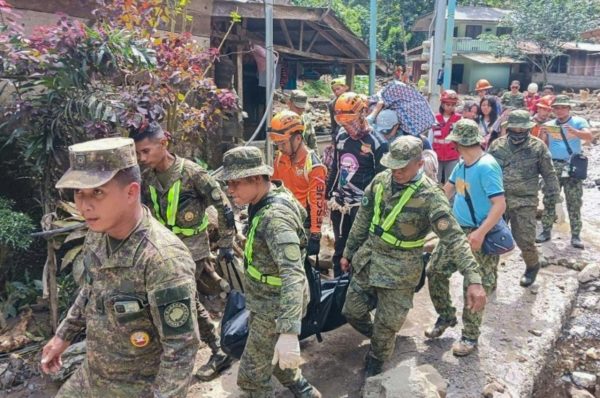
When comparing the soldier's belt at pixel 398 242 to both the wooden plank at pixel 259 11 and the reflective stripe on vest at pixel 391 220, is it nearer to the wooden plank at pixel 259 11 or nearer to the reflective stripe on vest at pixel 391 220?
the reflective stripe on vest at pixel 391 220

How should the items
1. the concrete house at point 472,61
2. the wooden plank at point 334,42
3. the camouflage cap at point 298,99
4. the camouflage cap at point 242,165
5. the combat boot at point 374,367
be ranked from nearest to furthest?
the camouflage cap at point 242,165 → the combat boot at point 374,367 → the camouflage cap at point 298,99 → the wooden plank at point 334,42 → the concrete house at point 472,61

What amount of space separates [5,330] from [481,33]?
40453mm

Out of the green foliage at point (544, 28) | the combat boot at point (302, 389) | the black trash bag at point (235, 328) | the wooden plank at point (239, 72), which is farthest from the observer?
the green foliage at point (544, 28)

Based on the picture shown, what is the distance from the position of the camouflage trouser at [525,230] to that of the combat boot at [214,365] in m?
3.56

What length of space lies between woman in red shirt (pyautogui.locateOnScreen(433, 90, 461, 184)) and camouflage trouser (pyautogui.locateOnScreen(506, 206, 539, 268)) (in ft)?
4.44

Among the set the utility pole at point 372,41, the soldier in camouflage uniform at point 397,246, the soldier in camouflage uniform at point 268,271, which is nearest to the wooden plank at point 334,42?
the utility pole at point 372,41

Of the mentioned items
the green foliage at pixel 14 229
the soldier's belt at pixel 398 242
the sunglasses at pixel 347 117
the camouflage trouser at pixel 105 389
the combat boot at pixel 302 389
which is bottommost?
the combat boot at pixel 302 389

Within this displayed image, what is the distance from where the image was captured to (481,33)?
38.9 metres

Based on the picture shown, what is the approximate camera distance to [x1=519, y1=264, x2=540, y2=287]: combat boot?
235 inches

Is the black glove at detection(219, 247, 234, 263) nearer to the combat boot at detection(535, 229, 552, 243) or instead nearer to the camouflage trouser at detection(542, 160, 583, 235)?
the camouflage trouser at detection(542, 160, 583, 235)

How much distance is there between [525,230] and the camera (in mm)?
5801

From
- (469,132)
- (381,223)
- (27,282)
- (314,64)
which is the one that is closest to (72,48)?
(27,282)

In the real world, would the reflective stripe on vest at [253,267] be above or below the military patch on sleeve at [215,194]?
below

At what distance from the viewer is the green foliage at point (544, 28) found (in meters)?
32.5
